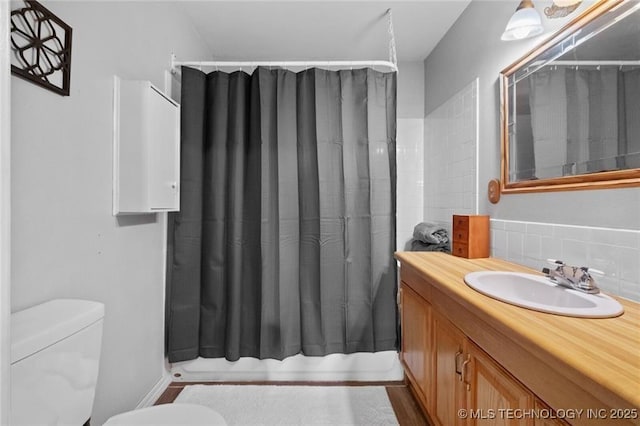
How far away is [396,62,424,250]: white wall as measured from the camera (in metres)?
2.74

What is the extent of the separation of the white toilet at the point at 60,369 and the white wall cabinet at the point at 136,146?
54cm

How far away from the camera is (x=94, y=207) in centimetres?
126

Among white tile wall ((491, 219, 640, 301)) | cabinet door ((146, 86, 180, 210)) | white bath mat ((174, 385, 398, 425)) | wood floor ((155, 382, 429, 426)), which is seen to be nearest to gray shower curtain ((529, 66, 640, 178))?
white tile wall ((491, 219, 640, 301))

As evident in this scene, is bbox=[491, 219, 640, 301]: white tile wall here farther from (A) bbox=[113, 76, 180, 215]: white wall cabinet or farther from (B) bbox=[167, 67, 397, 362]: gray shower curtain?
(A) bbox=[113, 76, 180, 215]: white wall cabinet

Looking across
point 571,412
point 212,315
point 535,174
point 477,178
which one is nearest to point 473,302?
point 571,412

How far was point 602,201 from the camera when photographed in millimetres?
1083

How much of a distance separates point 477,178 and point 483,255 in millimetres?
505

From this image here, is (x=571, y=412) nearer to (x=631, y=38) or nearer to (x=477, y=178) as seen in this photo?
(x=631, y=38)

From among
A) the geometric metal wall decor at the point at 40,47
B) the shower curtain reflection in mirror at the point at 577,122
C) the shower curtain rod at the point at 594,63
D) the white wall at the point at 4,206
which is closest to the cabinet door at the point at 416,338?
the shower curtain reflection in mirror at the point at 577,122

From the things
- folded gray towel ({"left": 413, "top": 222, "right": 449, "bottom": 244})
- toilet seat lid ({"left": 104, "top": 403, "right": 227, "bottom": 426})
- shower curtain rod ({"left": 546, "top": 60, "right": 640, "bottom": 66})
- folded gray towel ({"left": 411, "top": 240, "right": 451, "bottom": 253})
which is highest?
shower curtain rod ({"left": 546, "top": 60, "right": 640, "bottom": 66})

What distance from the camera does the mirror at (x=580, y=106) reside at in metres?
1.01

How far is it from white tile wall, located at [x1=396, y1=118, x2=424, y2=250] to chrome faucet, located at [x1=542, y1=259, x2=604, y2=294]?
1.63 metres

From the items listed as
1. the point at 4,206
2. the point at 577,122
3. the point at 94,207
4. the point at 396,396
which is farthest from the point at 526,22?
the point at 396,396

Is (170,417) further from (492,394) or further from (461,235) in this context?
(461,235)
